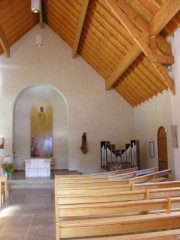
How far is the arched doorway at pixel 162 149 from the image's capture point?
8367 millimetres

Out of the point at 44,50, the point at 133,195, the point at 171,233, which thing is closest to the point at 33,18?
the point at 44,50

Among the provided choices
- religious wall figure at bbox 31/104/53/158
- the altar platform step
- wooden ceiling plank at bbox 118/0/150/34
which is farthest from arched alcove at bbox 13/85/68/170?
wooden ceiling plank at bbox 118/0/150/34

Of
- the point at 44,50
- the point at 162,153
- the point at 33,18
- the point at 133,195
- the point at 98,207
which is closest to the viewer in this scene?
the point at 98,207

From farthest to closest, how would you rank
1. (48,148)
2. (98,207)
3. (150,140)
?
(48,148), (150,140), (98,207)

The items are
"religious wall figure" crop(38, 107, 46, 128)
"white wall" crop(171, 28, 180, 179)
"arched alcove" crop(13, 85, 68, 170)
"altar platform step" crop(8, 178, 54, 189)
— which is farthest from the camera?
"religious wall figure" crop(38, 107, 46, 128)

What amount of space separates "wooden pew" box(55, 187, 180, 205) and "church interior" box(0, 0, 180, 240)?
1324 mm

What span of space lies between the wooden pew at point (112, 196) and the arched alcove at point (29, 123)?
29.7 ft

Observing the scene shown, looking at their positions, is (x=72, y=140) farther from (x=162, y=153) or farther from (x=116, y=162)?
(x=162, y=153)

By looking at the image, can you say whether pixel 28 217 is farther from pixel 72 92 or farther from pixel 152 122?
pixel 72 92

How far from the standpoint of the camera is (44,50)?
37.6 feet

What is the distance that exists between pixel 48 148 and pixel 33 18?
5.50 m

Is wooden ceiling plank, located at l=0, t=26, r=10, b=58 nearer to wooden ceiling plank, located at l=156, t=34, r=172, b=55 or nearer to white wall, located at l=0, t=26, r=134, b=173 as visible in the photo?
white wall, located at l=0, t=26, r=134, b=173

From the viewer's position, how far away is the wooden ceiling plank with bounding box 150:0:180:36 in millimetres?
4934

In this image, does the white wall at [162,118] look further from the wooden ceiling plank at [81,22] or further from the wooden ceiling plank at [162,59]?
the wooden ceiling plank at [81,22]
